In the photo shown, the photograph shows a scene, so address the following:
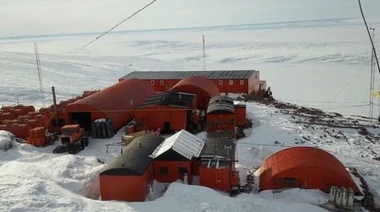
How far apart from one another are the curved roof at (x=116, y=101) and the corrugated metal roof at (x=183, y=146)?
278 inches

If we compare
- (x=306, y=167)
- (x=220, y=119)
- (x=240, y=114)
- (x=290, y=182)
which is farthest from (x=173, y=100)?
(x=306, y=167)

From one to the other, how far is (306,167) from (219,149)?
4.15m

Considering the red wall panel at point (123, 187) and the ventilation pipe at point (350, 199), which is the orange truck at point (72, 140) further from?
the ventilation pipe at point (350, 199)

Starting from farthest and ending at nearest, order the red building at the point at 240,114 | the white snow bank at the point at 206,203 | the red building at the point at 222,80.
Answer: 1. the red building at the point at 222,80
2. the red building at the point at 240,114
3. the white snow bank at the point at 206,203

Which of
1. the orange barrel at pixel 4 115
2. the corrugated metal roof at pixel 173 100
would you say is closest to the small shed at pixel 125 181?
the corrugated metal roof at pixel 173 100

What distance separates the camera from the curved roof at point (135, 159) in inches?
638

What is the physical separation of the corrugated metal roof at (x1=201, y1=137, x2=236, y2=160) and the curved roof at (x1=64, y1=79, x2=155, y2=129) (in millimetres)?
8241

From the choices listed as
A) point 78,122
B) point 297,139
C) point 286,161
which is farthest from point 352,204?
point 78,122

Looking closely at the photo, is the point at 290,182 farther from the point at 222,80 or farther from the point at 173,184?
the point at 222,80

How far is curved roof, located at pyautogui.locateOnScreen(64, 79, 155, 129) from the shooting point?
25.1m

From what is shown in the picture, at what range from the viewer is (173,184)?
16797mm

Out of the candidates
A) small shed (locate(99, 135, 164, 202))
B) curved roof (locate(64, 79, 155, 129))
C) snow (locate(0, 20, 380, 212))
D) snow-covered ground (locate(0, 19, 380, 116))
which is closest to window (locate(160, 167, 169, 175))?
small shed (locate(99, 135, 164, 202))

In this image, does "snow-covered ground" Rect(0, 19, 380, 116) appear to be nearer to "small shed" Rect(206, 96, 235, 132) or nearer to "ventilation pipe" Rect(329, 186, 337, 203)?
"small shed" Rect(206, 96, 235, 132)

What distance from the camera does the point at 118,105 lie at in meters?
26.5
